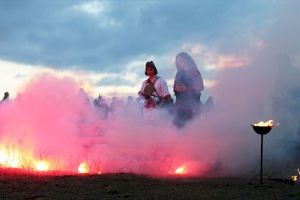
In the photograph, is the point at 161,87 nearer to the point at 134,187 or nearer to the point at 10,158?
the point at 10,158

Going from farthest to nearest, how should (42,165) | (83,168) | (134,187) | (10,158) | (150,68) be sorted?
(150,68) < (10,158) < (42,165) < (83,168) < (134,187)

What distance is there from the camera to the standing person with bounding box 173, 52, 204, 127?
738 inches

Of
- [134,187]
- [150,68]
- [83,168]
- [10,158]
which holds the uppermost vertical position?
[150,68]

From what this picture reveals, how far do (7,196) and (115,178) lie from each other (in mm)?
3017

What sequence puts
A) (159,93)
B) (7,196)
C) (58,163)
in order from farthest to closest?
(159,93), (58,163), (7,196)

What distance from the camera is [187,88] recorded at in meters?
19.2

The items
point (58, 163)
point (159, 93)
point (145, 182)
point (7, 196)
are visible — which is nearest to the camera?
point (7, 196)

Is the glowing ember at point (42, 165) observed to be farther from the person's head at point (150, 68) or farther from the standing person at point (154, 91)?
the person's head at point (150, 68)

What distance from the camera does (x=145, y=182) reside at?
45.1 feet

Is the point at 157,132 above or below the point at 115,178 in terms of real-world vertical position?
above

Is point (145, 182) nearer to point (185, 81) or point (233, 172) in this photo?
point (233, 172)

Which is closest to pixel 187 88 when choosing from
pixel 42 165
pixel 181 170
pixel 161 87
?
pixel 161 87

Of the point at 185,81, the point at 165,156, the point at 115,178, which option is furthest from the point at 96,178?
the point at 185,81

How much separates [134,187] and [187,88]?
22.1 feet
